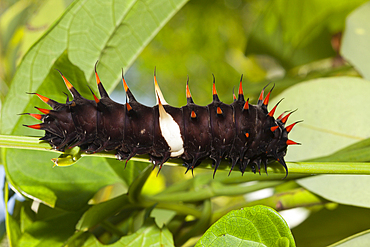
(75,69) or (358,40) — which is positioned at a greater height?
(358,40)

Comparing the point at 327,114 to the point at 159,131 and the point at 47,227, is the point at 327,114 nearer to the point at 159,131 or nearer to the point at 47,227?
the point at 159,131

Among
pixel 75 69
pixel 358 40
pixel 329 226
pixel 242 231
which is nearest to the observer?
pixel 242 231

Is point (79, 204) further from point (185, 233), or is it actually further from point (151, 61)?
point (151, 61)

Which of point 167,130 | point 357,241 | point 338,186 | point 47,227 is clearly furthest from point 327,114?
point 47,227

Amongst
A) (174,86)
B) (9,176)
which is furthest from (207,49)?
(9,176)

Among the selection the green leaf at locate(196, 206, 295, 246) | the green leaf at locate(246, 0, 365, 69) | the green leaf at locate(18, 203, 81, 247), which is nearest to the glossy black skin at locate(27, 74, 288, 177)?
the green leaf at locate(196, 206, 295, 246)

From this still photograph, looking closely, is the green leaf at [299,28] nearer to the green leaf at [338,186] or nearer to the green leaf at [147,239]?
the green leaf at [338,186]

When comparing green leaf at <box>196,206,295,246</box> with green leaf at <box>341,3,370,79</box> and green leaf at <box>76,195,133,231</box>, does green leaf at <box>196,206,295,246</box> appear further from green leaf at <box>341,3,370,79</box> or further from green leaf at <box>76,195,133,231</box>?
green leaf at <box>341,3,370,79</box>

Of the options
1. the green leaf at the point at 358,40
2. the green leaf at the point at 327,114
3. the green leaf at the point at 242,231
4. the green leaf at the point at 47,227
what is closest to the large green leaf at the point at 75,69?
the green leaf at the point at 47,227

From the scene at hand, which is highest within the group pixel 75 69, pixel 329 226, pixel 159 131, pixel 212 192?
pixel 75 69
